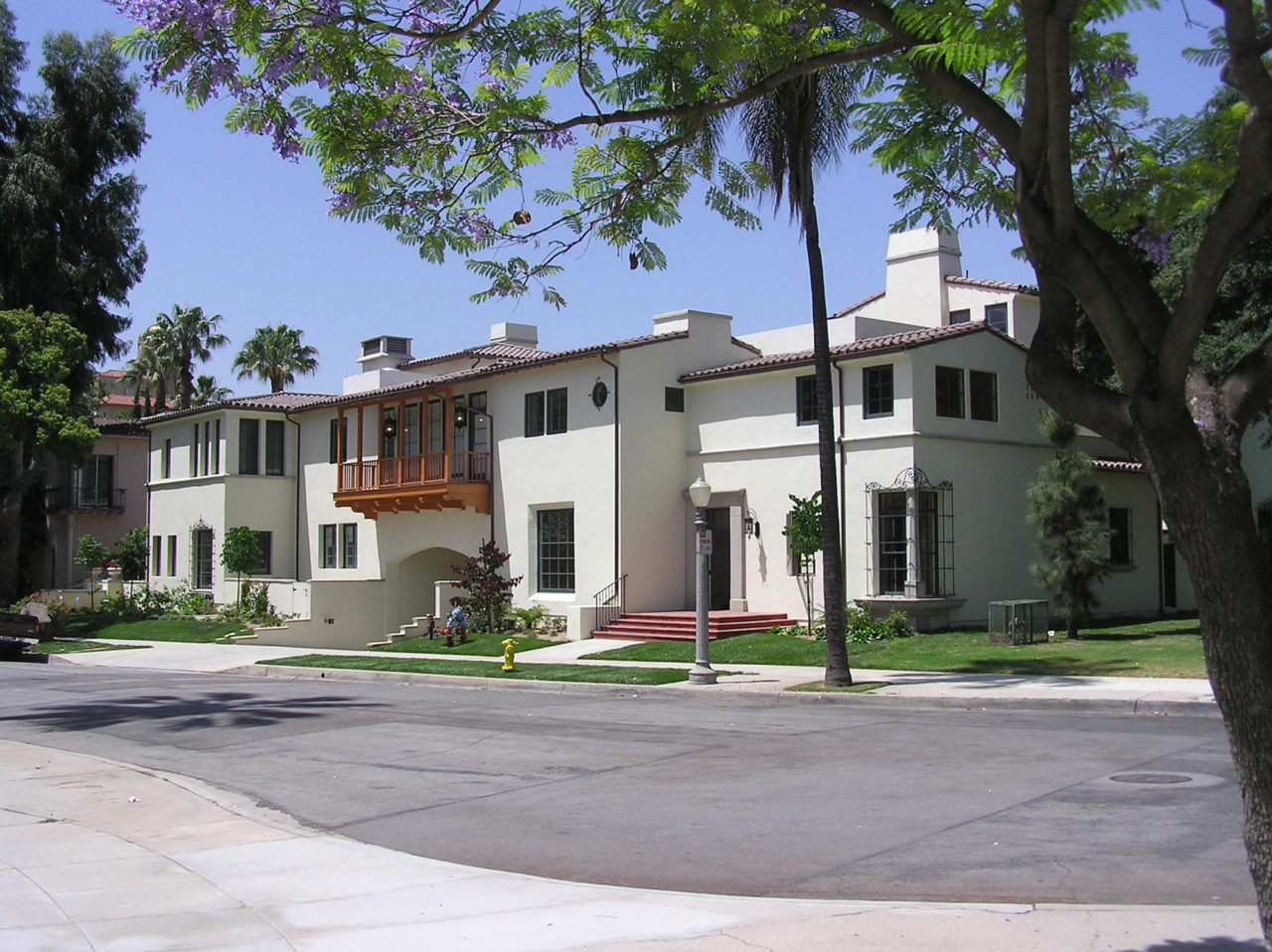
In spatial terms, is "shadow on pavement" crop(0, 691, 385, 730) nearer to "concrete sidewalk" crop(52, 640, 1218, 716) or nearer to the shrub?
"concrete sidewalk" crop(52, 640, 1218, 716)

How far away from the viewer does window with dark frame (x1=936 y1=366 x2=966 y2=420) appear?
87.5 ft

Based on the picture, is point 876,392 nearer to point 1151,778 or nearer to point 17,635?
point 1151,778

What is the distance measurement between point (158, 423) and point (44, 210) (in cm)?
816

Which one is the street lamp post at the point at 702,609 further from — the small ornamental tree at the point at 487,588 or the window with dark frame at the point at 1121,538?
the window with dark frame at the point at 1121,538

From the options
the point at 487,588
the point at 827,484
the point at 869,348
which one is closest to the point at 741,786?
the point at 827,484

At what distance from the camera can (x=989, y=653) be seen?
22094mm

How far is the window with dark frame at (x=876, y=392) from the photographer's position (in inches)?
1039

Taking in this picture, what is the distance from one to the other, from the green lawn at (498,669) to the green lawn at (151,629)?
798cm

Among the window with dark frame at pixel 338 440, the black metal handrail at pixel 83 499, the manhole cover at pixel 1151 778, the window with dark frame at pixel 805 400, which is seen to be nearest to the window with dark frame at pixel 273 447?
the window with dark frame at pixel 338 440

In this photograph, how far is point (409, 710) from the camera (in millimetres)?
17547

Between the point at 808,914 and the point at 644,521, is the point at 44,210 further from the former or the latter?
the point at 808,914

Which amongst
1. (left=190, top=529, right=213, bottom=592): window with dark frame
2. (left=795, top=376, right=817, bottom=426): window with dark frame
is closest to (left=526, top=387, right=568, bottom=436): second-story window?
(left=795, top=376, right=817, bottom=426): window with dark frame

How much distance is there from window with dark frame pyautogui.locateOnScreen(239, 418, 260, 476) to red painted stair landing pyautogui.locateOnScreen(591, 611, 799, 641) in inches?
666

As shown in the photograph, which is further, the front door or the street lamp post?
the front door
